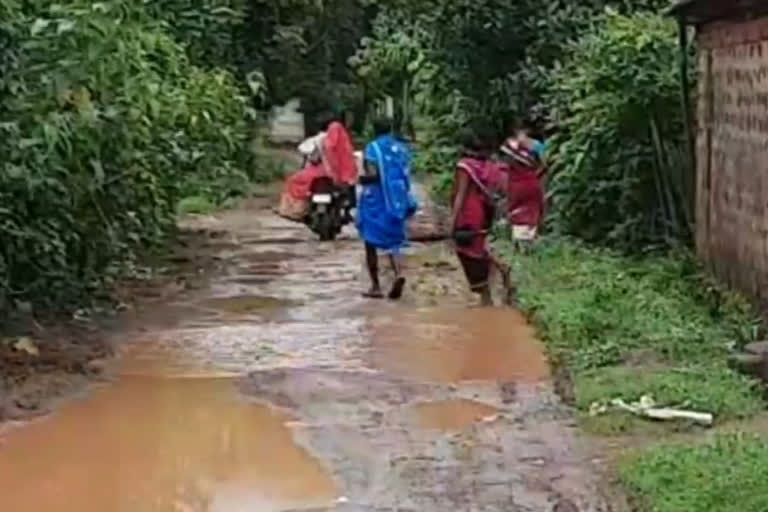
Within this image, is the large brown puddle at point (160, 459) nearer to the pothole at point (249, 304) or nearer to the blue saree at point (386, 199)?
the pothole at point (249, 304)

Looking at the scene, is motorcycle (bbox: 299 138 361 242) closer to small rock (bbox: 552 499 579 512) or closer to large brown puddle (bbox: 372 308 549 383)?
large brown puddle (bbox: 372 308 549 383)

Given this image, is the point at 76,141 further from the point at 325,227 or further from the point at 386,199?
the point at 325,227

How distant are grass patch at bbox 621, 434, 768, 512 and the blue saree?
20.9 ft

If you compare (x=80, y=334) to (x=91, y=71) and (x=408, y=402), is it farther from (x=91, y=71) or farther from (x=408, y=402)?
(x=408, y=402)

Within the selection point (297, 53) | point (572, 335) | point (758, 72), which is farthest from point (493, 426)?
point (297, 53)

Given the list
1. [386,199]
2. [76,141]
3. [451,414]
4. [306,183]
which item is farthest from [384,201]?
[306,183]

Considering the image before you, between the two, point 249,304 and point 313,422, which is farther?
point 249,304

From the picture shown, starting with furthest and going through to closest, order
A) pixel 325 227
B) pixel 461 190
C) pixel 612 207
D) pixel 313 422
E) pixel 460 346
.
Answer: pixel 325 227
pixel 612 207
pixel 461 190
pixel 460 346
pixel 313 422

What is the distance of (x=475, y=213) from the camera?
12.4 m

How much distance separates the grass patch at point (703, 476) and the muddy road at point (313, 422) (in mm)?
231

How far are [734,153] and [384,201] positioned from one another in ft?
10.4

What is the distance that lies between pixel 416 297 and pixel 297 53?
16.7 m

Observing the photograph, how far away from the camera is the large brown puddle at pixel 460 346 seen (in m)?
9.57

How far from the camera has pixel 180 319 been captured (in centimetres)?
1218
